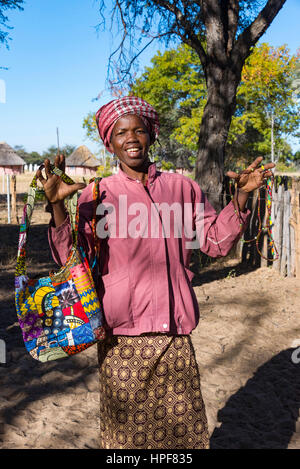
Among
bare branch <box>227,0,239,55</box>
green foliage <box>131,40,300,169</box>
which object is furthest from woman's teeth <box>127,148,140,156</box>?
green foliage <box>131,40,300,169</box>

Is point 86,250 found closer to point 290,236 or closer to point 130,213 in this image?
point 130,213

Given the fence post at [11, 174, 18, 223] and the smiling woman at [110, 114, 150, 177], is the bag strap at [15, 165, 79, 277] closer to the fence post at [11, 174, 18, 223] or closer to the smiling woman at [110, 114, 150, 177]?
the smiling woman at [110, 114, 150, 177]

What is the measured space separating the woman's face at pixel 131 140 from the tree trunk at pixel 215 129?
20.2 ft

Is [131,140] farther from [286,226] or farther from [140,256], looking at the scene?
[286,226]

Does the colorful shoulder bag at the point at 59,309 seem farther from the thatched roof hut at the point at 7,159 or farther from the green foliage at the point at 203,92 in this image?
the thatched roof hut at the point at 7,159

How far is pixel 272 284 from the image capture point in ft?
23.5

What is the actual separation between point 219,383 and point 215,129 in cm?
512

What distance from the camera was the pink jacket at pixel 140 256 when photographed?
6.27 ft

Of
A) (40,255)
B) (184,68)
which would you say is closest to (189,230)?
(40,255)

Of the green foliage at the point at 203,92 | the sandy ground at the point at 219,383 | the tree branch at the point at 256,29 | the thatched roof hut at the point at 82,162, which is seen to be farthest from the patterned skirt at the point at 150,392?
the thatched roof hut at the point at 82,162

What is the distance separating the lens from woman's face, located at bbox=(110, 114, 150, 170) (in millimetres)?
1985

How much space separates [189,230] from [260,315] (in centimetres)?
403

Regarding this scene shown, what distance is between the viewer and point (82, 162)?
61.1 m

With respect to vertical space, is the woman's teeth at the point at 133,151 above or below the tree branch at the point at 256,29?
below
